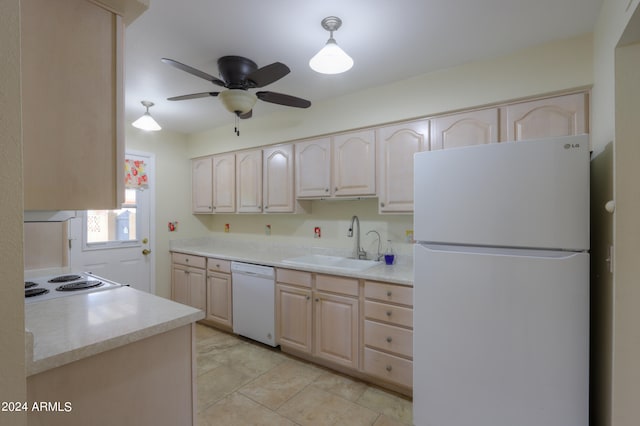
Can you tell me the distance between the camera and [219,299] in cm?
327

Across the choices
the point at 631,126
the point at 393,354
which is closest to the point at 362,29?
the point at 631,126

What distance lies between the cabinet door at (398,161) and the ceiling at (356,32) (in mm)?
426

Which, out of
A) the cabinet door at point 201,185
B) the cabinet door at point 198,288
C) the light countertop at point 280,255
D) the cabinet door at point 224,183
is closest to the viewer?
the light countertop at point 280,255

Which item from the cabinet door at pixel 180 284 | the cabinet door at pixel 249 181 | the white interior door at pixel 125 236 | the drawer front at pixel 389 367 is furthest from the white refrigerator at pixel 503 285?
the white interior door at pixel 125 236

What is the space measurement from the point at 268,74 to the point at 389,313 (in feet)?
5.89

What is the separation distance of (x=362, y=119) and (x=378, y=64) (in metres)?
0.51

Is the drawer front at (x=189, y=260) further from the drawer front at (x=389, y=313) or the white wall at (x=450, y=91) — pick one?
the drawer front at (x=389, y=313)

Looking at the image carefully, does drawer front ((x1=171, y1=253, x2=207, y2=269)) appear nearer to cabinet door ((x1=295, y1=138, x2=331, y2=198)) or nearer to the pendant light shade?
cabinet door ((x1=295, y1=138, x2=331, y2=198))

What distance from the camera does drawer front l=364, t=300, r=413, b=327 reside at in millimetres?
2061

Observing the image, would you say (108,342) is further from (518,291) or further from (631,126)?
(631,126)

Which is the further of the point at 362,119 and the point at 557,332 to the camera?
the point at 362,119

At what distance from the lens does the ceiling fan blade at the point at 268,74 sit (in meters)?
1.71

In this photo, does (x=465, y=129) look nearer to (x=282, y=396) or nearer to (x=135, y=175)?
(x=282, y=396)

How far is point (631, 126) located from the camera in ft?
3.93
